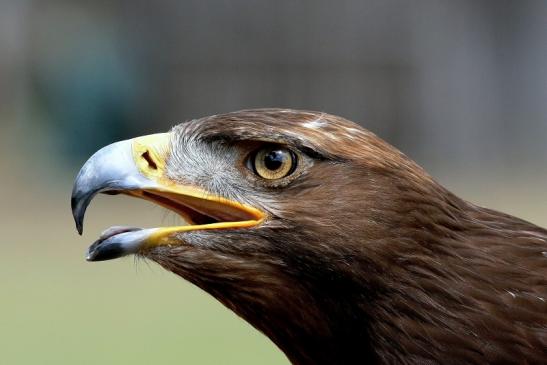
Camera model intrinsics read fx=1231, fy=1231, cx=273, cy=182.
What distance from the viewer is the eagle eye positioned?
8.43 feet

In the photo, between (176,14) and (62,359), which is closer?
(62,359)

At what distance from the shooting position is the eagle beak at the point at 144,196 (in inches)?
100

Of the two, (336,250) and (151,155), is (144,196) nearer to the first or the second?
(151,155)

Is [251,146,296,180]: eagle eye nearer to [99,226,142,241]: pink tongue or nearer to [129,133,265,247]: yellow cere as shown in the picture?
[129,133,265,247]: yellow cere

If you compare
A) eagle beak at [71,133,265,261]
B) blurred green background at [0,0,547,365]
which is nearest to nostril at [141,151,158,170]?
eagle beak at [71,133,265,261]

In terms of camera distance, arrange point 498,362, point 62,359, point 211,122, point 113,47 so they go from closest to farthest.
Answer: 1. point 498,362
2. point 211,122
3. point 62,359
4. point 113,47

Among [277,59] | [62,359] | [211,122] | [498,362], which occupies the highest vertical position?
[277,59]

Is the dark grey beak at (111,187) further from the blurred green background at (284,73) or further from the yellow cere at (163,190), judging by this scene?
the blurred green background at (284,73)

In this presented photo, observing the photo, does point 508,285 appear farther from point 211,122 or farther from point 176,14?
point 176,14

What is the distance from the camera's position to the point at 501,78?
622 inches

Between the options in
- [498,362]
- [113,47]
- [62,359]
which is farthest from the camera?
[113,47]

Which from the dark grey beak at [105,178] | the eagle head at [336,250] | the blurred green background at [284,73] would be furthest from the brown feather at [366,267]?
the blurred green background at [284,73]

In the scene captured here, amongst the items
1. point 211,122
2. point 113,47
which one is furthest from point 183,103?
point 211,122

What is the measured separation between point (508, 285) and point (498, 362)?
0.17 metres
